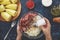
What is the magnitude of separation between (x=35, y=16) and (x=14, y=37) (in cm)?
23

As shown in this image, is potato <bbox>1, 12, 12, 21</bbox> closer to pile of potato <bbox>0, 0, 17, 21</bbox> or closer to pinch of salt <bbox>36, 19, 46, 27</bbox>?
pile of potato <bbox>0, 0, 17, 21</bbox>

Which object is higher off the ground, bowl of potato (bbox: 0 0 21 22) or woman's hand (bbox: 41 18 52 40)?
bowl of potato (bbox: 0 0 21 22)

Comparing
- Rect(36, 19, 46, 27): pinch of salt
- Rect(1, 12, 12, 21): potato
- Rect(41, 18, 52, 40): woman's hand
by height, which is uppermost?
Rect(1, 12, 12, 21): potato

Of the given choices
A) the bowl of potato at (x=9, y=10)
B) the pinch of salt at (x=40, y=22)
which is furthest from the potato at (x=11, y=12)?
the pinch of salt at (x=40, y=22)

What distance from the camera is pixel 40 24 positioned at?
86.5 inches

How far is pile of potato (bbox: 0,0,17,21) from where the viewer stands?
2.22 m

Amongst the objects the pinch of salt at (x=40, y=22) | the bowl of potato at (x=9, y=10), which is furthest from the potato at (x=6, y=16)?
the pinch of salt at (x=40, y=22)

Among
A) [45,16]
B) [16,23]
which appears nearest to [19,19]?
[16,23]

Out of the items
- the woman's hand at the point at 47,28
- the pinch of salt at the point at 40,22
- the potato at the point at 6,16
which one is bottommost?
the woman's hand at the point at 47,28

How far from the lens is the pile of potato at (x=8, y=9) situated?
7.28 ft

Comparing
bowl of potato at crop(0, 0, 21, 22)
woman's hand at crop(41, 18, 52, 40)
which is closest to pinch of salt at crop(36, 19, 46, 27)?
woman's hand at crop(41, 18, 52, 40)

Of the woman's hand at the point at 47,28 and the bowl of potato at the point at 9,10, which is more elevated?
the bowl of potato at the point at 9,10

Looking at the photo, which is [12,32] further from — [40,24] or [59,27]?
[59,27]

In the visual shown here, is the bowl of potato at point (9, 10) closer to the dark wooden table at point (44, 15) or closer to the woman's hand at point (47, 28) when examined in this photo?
the dark wooden table at point (44, 15)
